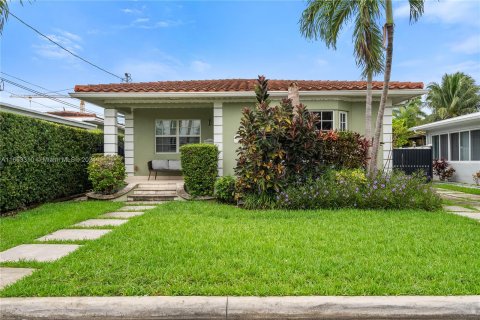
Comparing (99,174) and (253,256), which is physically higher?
(99,174)

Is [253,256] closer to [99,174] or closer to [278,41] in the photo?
[99,174]

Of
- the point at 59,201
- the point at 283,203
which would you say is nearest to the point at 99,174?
the point at 59,201

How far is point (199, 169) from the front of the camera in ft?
31.0

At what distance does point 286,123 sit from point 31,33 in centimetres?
1456

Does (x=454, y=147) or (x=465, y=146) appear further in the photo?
(x=454, y=147)

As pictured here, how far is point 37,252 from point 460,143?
60.5 feet

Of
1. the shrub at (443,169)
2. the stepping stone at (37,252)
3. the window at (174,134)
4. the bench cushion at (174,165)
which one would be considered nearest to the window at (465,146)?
the shrub at (443,169)

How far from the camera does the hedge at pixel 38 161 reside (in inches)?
292

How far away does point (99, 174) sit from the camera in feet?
31.4

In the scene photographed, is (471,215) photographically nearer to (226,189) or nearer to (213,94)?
(226,189)

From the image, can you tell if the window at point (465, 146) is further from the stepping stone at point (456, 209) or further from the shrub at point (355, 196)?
the shrub at point (355, 196)

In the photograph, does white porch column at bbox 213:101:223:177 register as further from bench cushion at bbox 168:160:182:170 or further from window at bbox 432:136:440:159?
window at bbox 432:136:440:159

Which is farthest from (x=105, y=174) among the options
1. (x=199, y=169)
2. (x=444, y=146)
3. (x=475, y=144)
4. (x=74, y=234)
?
(x=444, y=146)

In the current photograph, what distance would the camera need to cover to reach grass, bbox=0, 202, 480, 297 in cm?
327
